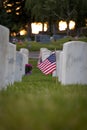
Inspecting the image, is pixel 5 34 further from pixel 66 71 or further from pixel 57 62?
pixel 57 62

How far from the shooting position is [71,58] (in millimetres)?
11805

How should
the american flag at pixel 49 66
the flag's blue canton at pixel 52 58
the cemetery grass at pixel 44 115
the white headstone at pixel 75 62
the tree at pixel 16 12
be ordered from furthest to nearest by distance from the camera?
the tree at pixel 16 12, the flag's blue canton at pixel 52 58, the american flag at pixel 49 66, the white headstone at pixel 75 62, the cemetery grass at pixel 44 115

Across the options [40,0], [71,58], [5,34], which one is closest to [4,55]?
[5,34]

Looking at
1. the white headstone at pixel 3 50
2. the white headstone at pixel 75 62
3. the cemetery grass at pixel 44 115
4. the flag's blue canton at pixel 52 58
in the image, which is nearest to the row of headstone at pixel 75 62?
the white headstone at pixel 75 62

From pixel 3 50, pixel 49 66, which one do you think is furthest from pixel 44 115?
pixel 49 66

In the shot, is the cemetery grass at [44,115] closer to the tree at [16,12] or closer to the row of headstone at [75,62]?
the row of headstone at [75,62]

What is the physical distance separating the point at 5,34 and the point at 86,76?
383 centimetres

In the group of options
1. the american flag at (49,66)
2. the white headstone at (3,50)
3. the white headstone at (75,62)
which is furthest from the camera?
the american flag at (49,66)

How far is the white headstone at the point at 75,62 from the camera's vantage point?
38.8 feet

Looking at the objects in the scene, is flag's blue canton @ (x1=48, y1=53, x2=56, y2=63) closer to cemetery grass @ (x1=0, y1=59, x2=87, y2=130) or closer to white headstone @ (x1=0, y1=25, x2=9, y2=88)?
white headstone @ (x1=0, y1=25, x2=9, y2=88)

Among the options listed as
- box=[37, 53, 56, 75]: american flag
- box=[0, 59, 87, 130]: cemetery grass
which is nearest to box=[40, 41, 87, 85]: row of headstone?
box=[37, 53, 56, 75]: american flag

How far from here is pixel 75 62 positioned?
39.0 feet

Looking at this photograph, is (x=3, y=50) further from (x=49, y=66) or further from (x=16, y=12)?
(x=16, y=12)

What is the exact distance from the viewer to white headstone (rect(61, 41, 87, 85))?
38.8 ft
